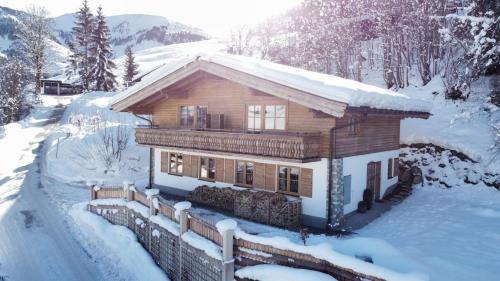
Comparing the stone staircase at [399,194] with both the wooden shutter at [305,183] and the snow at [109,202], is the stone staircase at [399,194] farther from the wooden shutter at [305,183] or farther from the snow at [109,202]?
the snow at [109,202]

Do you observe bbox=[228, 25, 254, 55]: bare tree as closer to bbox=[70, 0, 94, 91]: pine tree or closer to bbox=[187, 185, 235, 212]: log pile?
bbox=[70, 0, 94, 91]: pine tree

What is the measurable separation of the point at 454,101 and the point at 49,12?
4983cm

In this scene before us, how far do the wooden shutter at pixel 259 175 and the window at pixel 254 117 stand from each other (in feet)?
5.69

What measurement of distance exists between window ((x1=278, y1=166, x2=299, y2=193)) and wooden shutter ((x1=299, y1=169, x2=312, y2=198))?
284 mm

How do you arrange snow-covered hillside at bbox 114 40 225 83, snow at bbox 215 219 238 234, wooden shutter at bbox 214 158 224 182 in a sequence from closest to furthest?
snow at bbox 215 219 238 234 < wooden shutter at bbox 214 158 224 182 < snow-covered hillside at bbox 114 40 225 83

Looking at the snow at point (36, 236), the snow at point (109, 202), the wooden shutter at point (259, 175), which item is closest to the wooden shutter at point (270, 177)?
the wooden shutter at point (259, 175)

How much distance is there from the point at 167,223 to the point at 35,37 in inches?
1724

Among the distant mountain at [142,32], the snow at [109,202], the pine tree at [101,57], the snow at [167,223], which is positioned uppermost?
the distant mountain at [142,32]

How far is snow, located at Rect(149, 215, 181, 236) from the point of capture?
537 inches

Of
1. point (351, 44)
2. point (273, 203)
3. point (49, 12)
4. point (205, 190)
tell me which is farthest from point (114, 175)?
point (49, 12)

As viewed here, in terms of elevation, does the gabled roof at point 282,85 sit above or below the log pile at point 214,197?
above

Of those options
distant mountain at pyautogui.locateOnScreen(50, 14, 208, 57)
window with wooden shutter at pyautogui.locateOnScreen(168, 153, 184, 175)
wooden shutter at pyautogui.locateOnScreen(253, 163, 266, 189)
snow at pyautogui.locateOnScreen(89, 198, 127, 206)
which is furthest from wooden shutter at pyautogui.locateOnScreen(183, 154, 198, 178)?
distant mountain at pyautogui.locateOnScreen(50, 14, 208, 57)

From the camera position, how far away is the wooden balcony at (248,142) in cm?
1390

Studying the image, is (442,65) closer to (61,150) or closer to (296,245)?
(296,245)
